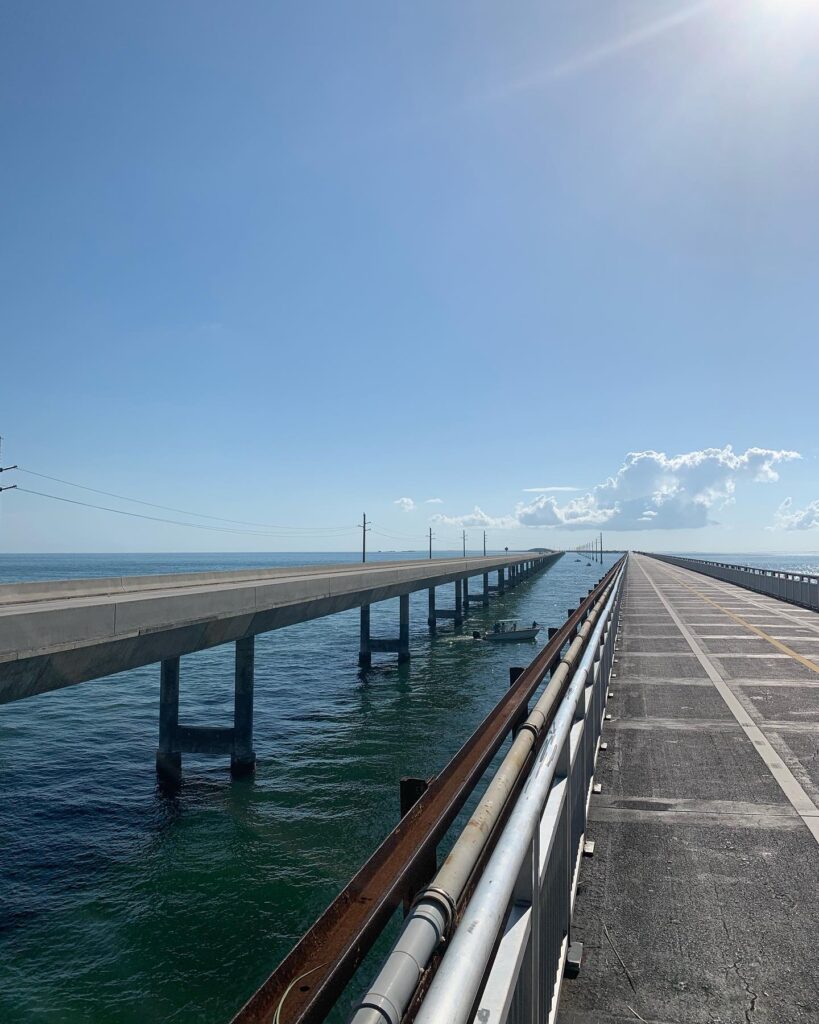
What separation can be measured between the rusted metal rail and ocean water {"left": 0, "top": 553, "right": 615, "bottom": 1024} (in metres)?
7.15

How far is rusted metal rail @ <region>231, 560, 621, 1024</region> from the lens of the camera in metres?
1.81

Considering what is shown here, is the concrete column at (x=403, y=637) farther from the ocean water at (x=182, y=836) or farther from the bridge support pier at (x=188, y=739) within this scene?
the bridge support pier at (x=188, y=739)

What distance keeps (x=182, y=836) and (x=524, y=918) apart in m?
12.9

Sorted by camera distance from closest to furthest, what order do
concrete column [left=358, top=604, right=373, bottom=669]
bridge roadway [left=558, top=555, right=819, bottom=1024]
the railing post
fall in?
the railing post, bridge roadway [left=558, top=555, right=819, bottom=1024], concrete column [left=358, top=604, right=373, bottom=669]

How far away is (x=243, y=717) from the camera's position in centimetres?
1791

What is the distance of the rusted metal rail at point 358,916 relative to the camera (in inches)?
71.4

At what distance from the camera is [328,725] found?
22125 mm

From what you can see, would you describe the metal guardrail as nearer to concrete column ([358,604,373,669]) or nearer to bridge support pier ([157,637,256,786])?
concrete column ([358,604,373,669])

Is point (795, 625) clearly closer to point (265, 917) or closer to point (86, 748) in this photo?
point (265, 917)

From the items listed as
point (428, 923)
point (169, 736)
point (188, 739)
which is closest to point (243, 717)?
point (188, 739)

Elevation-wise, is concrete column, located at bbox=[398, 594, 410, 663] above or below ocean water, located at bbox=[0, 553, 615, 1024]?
above

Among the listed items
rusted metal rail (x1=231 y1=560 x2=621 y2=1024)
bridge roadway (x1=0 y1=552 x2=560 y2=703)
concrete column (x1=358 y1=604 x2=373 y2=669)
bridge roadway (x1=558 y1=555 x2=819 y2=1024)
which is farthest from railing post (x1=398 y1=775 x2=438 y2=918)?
concrete column (x1=358 y1=604 x2=373 y2=669)

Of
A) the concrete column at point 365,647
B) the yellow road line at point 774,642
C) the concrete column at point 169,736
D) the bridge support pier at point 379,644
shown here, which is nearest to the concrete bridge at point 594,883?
the yellow road line at point 774,642

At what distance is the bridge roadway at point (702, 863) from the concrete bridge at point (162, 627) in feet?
24.7
